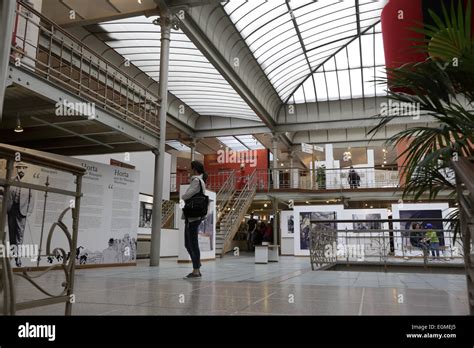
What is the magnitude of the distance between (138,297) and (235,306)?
1175 millimetres

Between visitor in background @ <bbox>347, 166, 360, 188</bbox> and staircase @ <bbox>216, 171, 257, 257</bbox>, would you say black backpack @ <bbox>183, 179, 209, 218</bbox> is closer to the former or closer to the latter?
staircase @ <bbox>216, 171, 257, 257</bbox>

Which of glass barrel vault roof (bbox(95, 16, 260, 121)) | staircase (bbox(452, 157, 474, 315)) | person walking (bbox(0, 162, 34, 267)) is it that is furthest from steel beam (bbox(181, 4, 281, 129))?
staircase (bbox(452, 157, 474, 315))

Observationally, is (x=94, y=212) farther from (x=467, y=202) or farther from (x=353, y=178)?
(x=353, y=178)

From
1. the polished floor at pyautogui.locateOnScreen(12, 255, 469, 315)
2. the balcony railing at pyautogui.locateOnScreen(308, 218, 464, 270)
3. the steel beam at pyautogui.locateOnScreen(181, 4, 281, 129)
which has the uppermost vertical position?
the steel beam at pyautogui.locateOnScreen(181, 4, 281, 129)

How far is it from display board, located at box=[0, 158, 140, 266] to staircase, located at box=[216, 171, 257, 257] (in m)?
5.75

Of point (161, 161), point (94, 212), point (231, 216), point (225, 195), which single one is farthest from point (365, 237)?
point (225, 195)

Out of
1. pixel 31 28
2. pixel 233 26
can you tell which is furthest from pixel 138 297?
pixel 233 26

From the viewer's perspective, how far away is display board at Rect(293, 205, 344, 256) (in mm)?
17500

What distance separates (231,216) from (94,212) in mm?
9382

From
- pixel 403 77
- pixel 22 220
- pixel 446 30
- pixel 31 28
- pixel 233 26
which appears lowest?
pixel 22 220

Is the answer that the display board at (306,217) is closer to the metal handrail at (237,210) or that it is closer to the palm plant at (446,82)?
the metal handrail at (237,210)

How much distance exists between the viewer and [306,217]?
18.0m

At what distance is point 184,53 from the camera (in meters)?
15.6

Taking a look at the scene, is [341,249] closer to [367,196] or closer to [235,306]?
[367,196]
